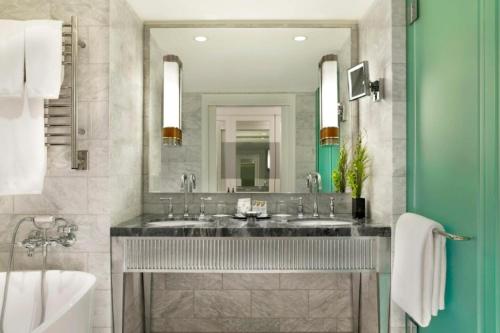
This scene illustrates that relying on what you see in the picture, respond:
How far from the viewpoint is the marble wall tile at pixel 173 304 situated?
2527mm

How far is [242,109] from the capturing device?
263cm

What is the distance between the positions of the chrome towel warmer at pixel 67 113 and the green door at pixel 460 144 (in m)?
1.81

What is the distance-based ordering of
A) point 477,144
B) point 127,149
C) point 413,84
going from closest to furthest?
1. point 477,144
2. point 413,84
3. point 127,149

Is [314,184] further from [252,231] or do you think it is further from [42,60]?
[42,60]

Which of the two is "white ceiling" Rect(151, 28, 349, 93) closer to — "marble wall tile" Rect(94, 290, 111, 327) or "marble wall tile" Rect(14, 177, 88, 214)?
"marble wall tile" Rect(14, 177, 88, 214)

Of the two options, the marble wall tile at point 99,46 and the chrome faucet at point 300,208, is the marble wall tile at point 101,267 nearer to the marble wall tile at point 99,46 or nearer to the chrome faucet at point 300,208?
the marble wall tile at point 99,46

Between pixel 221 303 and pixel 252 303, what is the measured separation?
220 mm

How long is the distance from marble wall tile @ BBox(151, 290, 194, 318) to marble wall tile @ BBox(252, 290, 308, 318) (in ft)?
1.51

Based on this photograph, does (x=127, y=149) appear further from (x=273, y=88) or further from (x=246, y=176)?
(x=273, y=88)

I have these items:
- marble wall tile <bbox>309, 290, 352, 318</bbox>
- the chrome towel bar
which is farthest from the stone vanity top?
marble wall tile <bbox>309, 290, 352, 318</bbox>

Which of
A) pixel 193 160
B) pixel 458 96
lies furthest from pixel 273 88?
pixel 458 96

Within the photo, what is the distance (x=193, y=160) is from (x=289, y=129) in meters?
0.74

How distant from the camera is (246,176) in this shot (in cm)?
262

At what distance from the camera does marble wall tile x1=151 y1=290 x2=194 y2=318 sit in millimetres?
2527
